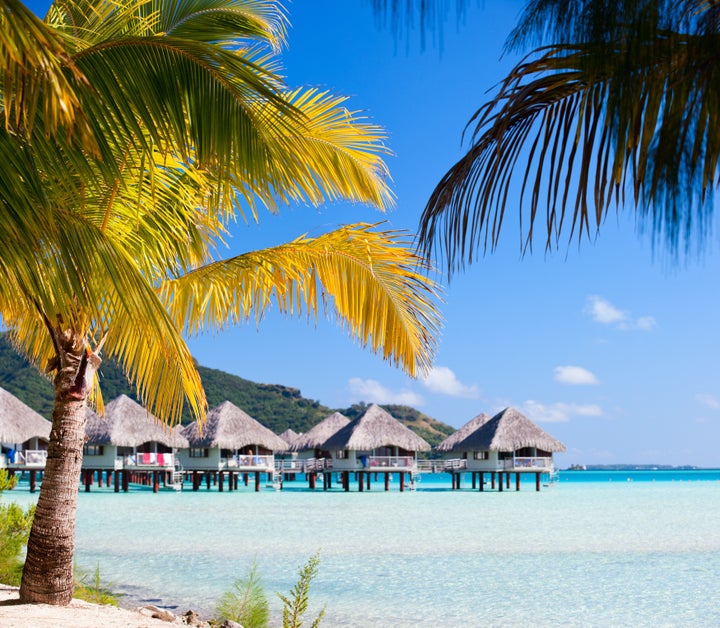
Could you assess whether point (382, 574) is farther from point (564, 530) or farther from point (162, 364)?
point (564, 530)

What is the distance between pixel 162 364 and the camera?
593cm

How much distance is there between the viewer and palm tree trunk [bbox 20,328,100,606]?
5.68 meters

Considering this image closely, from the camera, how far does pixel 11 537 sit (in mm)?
8070

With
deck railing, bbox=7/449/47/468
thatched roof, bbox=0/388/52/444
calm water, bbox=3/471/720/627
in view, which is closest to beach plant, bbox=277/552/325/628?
calm water, bbox=3/471/720/627

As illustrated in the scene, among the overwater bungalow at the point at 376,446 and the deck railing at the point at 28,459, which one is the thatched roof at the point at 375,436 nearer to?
the overwater bungalow at the point at 376,446

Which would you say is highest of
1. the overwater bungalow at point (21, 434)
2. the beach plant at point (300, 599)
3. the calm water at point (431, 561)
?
the overwater bungalow at point (21, 434)

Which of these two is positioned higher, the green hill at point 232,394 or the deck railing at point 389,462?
the green hill at point 232,394

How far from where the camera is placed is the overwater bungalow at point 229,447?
131ft

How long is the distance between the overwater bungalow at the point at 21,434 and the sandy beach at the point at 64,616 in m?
28.3

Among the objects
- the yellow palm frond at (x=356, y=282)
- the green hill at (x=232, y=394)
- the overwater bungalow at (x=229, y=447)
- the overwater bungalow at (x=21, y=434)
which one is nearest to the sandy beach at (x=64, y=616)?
the yellow palm frond at (x=356, y=282)

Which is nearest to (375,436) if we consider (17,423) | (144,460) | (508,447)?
(508,447)

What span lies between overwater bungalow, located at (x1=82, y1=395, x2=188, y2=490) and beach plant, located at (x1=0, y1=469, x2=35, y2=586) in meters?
28.4

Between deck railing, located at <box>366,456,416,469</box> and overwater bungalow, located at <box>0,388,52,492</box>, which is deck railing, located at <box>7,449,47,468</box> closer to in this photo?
overwater bungalow, located at <box>0,388,52,492</box>

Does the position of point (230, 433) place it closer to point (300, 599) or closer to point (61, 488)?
point (61, 488)
